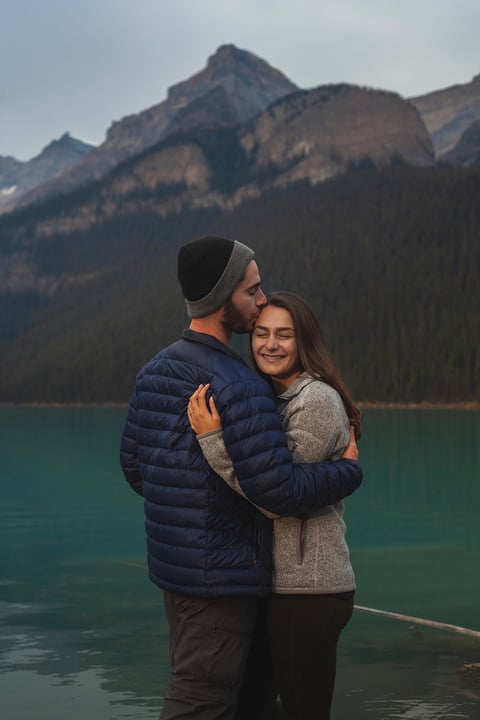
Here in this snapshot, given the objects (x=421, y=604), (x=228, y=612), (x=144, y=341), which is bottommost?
(x=421, y=604)

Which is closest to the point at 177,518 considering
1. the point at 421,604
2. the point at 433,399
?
the point at 421,604

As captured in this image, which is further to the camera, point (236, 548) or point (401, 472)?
point (401, 472)

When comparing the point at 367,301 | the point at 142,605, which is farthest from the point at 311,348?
the point at 367,301

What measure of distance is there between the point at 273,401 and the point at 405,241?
166 m

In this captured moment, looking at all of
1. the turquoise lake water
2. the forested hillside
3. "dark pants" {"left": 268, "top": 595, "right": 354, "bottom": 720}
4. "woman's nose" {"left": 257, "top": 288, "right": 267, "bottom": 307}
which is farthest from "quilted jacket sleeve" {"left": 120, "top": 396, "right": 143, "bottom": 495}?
the forested hillside

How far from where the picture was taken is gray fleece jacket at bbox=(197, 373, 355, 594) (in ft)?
14.7

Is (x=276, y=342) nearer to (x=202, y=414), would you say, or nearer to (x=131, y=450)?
(x=202, y=414)

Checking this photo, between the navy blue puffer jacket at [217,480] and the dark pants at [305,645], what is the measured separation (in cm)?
16

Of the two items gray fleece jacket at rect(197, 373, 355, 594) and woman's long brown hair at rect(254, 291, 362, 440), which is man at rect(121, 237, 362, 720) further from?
woman's long brown hair at rect(254, 291, 362, 440)

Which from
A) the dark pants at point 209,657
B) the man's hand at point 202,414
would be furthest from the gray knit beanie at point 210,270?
the dark pants at point 209,657

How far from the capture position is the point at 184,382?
4.52 metres

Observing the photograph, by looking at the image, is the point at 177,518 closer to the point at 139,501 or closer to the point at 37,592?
the point at 37,592

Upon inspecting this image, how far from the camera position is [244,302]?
4.69 meters

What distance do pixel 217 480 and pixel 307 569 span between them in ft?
1.74
